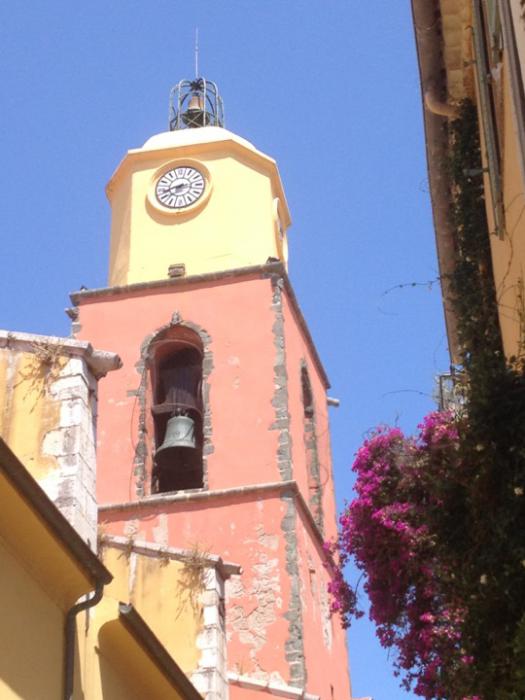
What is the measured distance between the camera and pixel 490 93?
7.14 m

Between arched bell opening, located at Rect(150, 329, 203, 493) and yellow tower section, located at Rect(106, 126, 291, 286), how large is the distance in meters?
1.19

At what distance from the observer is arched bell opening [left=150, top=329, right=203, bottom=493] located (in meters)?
17.9

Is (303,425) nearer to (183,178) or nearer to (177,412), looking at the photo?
(177,412)

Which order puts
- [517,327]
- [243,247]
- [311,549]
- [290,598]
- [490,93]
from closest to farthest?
1. [517,327]
2. [490,93]
3. [290,598]
4. [311,549]
5. [243,247]

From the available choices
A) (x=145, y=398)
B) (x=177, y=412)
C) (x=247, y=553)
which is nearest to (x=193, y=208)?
(x=145, y=398)

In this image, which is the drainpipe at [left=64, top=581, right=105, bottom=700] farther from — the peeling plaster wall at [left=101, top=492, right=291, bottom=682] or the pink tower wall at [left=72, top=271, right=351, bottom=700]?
the peeling plaster wall at [left=101, top=492, right=291, bottom=682]

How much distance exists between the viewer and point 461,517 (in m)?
5.69

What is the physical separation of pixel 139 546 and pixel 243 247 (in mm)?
8293

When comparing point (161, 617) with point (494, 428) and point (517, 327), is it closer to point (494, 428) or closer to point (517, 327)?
point (517, 327)

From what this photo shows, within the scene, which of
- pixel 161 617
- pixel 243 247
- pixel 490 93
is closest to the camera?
pixel 490 93

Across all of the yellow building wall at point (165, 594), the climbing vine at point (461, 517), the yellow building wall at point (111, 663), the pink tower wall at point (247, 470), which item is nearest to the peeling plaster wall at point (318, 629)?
the pink tower wall at point (247, 470)

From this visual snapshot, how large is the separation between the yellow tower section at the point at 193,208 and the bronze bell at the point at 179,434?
2.50 meters

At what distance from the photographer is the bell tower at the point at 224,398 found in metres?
16.2

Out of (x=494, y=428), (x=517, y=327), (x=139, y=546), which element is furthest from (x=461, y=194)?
(x=139, y=546)
